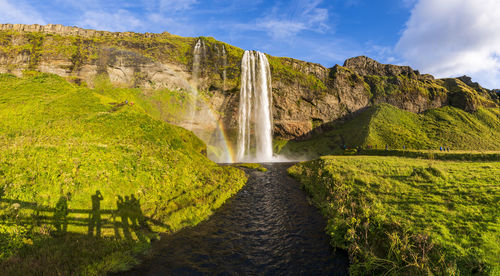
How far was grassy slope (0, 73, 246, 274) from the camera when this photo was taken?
8.19 m

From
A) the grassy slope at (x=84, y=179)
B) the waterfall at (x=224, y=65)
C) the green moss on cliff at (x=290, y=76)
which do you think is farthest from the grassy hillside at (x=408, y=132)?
the grassy slope at (x=84, y=179)

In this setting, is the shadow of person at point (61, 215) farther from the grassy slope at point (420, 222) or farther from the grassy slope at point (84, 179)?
the grassy slope at point (420, 222)

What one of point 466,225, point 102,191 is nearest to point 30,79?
point 102,191

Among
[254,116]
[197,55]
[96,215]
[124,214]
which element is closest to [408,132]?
[254,116]

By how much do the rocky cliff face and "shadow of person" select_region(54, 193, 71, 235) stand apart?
59.3 meters

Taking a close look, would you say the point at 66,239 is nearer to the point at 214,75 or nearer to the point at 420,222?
the point at 420,222

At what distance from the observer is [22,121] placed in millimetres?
19500

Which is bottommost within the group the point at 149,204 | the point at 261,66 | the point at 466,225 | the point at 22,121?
the point at 149,204

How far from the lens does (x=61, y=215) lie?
9586mm

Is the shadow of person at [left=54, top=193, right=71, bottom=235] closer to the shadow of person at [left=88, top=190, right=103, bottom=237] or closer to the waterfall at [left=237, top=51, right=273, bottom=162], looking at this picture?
the shadow of person at [left=88, top=190, right=103, bottom=237]

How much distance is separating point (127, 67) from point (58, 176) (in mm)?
65592

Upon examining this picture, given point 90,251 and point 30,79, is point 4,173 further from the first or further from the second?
point 30,79

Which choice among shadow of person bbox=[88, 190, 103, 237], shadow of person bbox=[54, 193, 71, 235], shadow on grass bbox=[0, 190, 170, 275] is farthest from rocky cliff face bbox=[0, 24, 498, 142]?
shadow on grass bbox=[0, 190, 170, 275]

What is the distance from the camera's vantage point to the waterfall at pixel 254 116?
213ft
